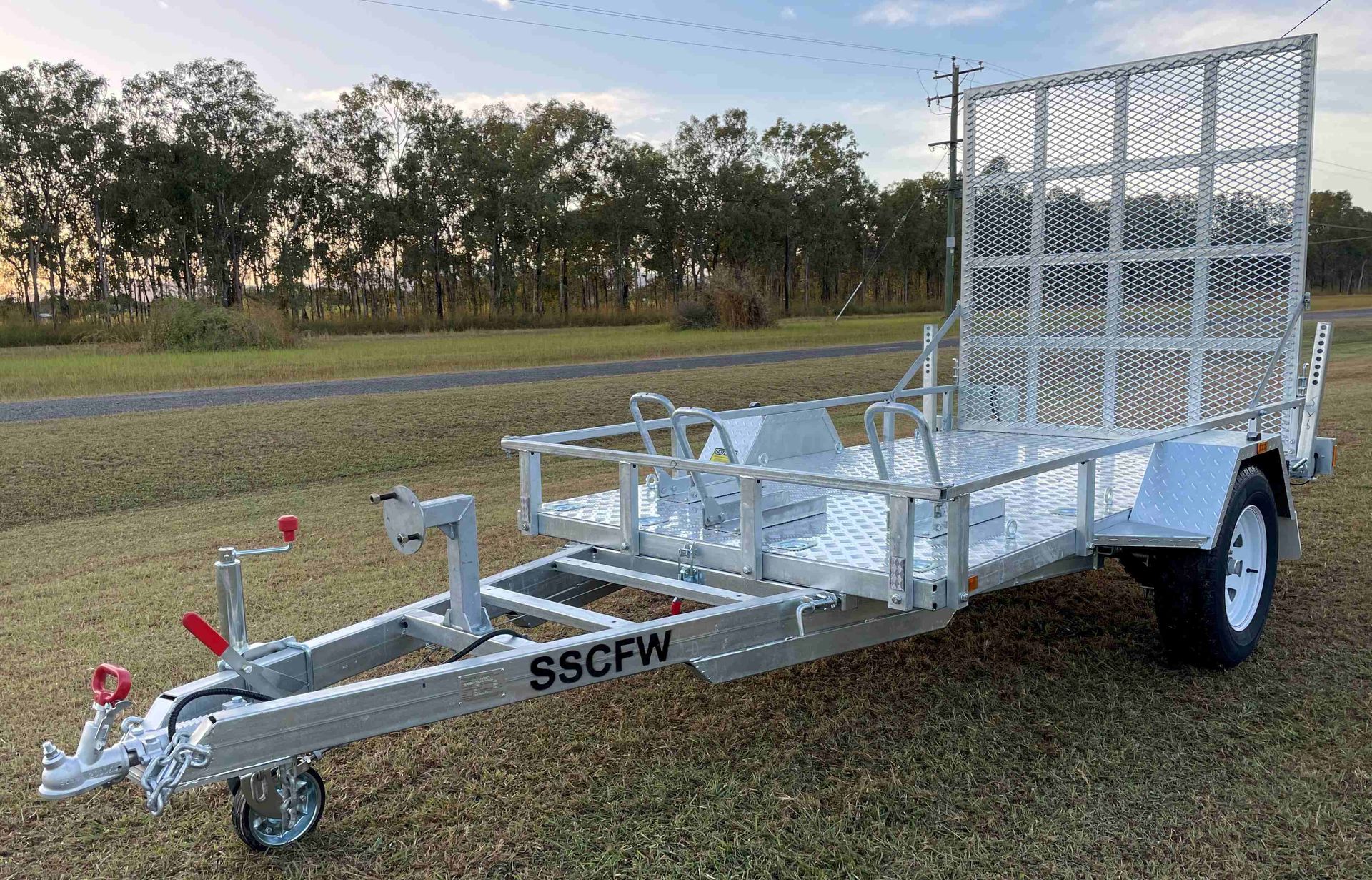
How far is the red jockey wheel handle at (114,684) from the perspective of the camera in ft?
8.55

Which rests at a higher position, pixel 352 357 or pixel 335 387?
pixel 352 357

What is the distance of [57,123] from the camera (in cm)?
5219

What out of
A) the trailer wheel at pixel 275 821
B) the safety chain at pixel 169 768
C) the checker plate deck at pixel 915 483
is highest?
the checker plate deck at pixel 915 483

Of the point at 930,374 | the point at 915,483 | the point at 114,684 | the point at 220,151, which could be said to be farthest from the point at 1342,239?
the point at 114,684

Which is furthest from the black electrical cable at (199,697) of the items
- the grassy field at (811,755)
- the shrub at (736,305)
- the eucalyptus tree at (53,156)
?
the eucalyptus tree at (53,156)

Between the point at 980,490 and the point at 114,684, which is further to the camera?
the point at 980,490

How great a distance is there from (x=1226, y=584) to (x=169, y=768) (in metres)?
4.27

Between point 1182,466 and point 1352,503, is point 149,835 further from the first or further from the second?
point 1352,503

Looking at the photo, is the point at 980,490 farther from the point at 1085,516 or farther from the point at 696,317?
the point at 696,317

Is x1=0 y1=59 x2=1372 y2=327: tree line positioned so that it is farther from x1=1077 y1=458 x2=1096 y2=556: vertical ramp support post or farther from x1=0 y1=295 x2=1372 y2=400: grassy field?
x1=1077 y1=458 x2=1096 y2=556: vertical ramp support post

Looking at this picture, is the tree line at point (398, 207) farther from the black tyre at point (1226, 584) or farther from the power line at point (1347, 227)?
the power line at point (1347, 227)

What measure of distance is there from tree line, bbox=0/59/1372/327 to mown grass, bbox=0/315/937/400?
882 centimetres

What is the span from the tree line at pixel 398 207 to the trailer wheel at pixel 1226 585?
40.5 meters

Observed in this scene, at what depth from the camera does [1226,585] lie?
470 cm
